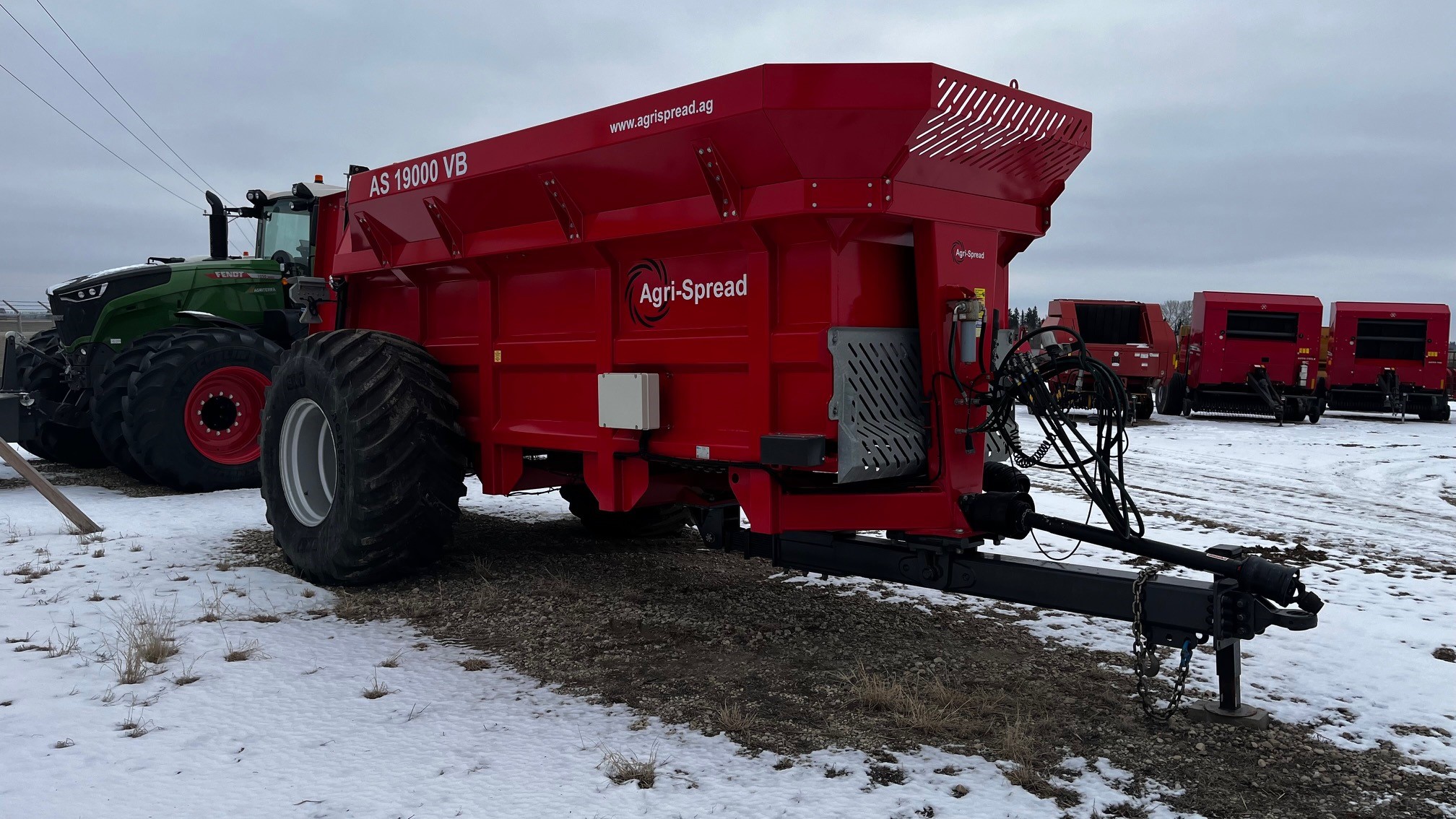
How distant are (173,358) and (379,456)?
15.9 feet

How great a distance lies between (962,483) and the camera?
4.18 meters

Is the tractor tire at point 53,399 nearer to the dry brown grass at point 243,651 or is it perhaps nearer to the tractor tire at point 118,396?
the tractor tire at point 118,396

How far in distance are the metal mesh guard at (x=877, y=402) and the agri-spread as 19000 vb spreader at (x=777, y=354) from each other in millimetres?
14

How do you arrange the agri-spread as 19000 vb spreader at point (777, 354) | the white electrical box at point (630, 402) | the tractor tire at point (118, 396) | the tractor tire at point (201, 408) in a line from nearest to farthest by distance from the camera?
1. the agri-spread as 19000 vb spreader at point (777, 354)
2. the white electrical box at point (630, 402)
3. the tractor tire at point (201, 408)
4. the tractor tire at point (118, 396)

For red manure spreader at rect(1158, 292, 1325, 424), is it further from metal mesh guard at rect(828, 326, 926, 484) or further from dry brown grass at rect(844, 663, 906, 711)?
dry brown grass at rect(844, 663, 906, 711)

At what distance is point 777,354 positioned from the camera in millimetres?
4090

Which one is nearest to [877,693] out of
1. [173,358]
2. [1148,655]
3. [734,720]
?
[734,720]

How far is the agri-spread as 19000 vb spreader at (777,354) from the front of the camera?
3.72 metres

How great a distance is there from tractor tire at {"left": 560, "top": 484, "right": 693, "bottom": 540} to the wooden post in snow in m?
3.32

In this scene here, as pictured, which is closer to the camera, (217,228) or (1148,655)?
(1148,655)

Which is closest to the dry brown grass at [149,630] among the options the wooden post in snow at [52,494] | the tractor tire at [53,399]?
the wooden post in snow at [52,494]

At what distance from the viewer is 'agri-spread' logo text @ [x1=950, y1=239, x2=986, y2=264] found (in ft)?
13.6

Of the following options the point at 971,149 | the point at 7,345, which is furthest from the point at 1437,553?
the point at 7,345

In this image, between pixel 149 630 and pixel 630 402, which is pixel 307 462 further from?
pixel 630 402
